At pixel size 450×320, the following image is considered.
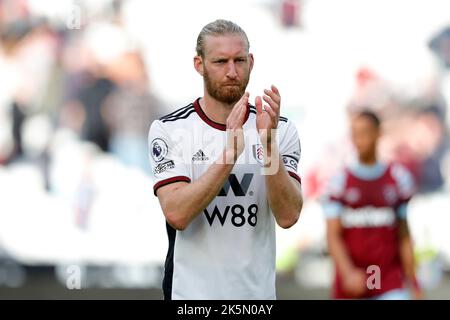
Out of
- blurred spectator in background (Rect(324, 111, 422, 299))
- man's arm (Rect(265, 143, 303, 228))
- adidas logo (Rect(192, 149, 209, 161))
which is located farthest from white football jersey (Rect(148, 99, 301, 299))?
blurred spectator in background (Rect(324, 111, 422, 299))

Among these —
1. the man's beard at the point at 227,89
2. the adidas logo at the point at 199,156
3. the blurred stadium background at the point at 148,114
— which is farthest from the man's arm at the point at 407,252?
the man's beard at the point at 227,89

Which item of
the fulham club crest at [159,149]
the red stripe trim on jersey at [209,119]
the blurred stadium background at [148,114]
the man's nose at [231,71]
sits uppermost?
the blurred stadium background at [148,114]

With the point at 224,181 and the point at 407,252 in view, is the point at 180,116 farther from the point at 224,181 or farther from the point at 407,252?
the point at 407,252

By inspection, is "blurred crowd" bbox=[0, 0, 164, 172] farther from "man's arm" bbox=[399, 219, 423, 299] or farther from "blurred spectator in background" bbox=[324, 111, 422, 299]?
"man's arm" bbox=[399, 219, 423, 299]

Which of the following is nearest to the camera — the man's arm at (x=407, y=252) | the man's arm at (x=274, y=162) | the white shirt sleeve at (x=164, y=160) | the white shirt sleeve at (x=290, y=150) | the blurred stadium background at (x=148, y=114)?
the man's arm at (x=274, y=162)

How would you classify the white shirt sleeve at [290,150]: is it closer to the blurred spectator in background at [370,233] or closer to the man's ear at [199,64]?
the man's ear at [199,64]

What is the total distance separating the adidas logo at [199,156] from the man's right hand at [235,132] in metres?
0.36

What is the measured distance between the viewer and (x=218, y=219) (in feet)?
14.9

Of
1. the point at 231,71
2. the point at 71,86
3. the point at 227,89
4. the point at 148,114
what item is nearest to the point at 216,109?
the point at 227,89

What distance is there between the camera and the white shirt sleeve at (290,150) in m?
4.70

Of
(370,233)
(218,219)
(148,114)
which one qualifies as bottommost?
(218,219)

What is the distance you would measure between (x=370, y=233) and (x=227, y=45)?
3904 millimetres

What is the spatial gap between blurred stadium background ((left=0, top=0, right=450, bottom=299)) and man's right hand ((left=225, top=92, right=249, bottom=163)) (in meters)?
6.58

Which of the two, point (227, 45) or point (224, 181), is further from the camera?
point (227, 45)
